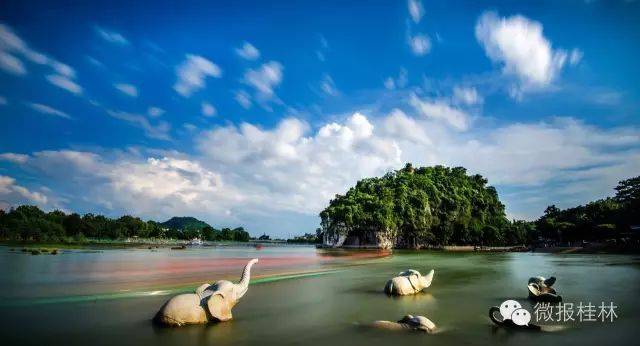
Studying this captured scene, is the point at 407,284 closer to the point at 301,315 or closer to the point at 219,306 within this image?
the point at 301,315

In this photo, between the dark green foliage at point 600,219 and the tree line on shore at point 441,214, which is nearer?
the dark green foliage at point 600,219

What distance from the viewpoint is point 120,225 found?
144750 millimetres

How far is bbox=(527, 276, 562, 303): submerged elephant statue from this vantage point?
12594 millimetres

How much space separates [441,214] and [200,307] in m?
117

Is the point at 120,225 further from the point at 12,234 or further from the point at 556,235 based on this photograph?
the point at 556,235

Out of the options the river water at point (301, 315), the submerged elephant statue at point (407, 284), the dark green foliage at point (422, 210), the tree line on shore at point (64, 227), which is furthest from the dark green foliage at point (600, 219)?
the tree line on shore at point (64, 227)

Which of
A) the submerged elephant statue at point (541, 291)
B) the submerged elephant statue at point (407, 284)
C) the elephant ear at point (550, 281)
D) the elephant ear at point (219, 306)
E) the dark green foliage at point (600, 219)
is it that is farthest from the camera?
the dark green foliage at point (600, 219)

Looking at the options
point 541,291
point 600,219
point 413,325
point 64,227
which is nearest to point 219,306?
point 413,325

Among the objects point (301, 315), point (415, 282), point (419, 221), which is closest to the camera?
point (301, 315)

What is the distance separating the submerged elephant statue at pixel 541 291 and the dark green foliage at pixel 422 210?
3482 inches

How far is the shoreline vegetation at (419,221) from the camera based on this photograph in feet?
314

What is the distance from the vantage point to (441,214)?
118 metres

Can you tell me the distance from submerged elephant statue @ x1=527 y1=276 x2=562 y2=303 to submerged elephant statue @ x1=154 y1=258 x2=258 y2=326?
400 inches

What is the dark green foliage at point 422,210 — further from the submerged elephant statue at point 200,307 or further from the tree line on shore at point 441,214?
the submerged elephant statue at point 200,307
